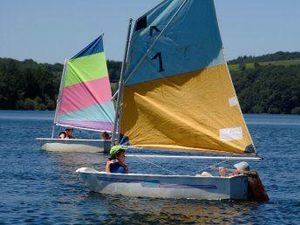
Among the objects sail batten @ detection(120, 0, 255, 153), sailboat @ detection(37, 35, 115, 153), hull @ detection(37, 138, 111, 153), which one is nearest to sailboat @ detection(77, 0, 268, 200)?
sail batten @ detection(120, 0, 255, 153)

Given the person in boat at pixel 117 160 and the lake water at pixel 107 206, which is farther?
the person in boat at pixel 117 160

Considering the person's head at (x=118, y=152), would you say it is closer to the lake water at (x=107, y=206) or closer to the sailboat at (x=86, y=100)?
the lake water at (x=107, y=206)

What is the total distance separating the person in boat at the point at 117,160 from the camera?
26203 mm

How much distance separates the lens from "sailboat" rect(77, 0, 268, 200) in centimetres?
2603

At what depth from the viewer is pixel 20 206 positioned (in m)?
25.5

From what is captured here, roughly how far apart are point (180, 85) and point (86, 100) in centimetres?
2426

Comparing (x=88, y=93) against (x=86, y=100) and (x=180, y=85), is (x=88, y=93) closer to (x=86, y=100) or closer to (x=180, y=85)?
(x=86, y=100)

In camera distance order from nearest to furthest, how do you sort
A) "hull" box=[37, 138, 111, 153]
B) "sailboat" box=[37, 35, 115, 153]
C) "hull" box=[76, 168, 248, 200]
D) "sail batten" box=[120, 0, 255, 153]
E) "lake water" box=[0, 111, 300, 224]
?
"lake water" box=[0, 111, 300, 224], "hull" box=[76, 168, 248, 200], "sail batten" box=[120, 0, 255, 153], "hull" box=[37, 138, 111, 153], "sailboat" box=[37, 35, 115, 153]

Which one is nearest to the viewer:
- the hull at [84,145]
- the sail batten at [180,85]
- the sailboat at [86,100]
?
the sail batten at [180,85]

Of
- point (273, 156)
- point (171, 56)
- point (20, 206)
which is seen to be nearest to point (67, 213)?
point (20, 206)

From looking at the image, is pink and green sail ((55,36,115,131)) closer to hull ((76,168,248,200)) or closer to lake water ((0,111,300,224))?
lake water ((0,111,300,224))

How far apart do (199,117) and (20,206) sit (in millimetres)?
6563

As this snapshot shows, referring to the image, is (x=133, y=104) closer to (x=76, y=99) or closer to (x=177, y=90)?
(x=177, y=90)

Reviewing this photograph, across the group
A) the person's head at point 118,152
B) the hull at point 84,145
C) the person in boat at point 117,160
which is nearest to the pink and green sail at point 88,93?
the hull at point 84,145
